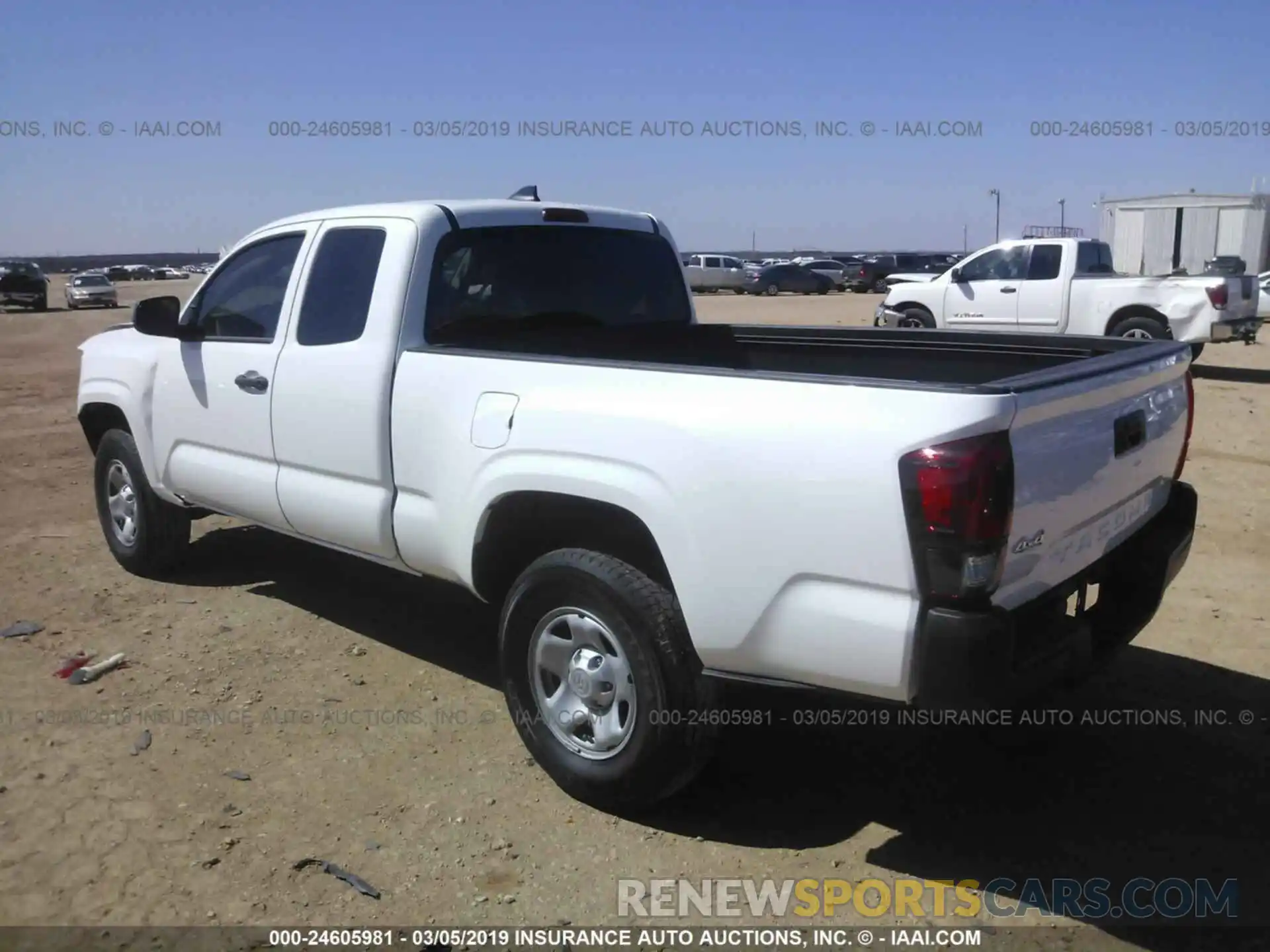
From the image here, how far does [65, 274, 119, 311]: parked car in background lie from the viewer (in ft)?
126

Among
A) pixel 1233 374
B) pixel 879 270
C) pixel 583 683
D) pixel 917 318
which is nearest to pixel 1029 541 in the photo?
pixel 583 683

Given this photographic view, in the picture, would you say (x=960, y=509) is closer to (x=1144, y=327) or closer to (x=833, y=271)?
(x=1144, y=327)

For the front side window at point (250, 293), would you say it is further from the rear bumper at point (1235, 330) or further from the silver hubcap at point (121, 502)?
the rear bumper at point (1235, 330)

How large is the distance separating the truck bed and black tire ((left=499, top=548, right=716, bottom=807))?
Answer: 2.38 ft

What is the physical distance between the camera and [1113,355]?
141 inches

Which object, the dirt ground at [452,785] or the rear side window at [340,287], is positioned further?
the rear side window at [340,287]

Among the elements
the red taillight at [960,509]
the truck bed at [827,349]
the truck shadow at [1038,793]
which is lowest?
the truck shadow at [1038,793]

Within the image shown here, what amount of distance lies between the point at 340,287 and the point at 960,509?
2890 millimetres

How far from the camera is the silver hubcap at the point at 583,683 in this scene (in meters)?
3.49

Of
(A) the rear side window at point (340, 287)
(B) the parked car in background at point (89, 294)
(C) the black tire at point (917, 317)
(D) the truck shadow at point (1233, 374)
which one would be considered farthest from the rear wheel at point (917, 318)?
(B) the parked car in background at point (89, 294)

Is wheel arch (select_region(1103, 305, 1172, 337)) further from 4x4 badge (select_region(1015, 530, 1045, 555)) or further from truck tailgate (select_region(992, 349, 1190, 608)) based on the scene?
4x4 badge (select_region(1015, 530, 1045, 555))

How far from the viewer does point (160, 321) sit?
5230mm

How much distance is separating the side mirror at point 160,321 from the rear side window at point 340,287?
0.91m

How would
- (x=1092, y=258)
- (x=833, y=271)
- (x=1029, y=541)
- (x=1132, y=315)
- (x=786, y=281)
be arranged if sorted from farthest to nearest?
(x=833, y=271)
(x=786, y=281)
(x=1092, y=258)
(x=1132, y=315)
(x=1029, y=541)
